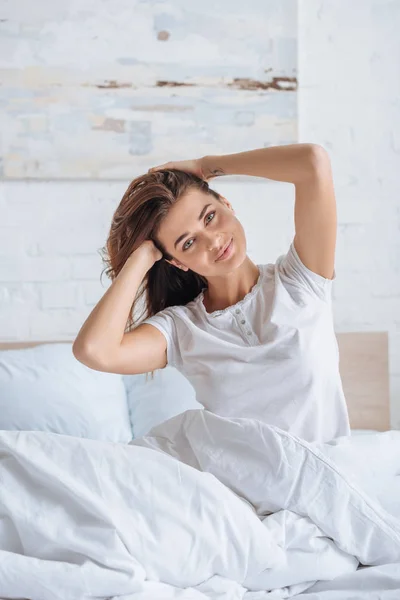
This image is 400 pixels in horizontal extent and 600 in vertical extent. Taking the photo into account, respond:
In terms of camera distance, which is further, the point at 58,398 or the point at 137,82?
the point at 137,82

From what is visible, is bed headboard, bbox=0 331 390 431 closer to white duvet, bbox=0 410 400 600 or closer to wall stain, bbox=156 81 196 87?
wall stain, bbox=156 81 196 87

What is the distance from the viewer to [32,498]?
1256mm

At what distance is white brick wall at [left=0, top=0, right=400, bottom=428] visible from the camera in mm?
2750

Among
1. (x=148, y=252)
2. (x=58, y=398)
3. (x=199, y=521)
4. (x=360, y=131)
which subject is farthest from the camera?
(x=360, y=131)

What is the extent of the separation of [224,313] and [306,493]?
0.51 meters

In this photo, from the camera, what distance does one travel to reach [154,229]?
1721 millimetres

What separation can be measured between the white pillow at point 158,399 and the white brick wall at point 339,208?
1.53 ft

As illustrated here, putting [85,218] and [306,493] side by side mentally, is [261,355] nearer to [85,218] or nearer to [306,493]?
[306,493]

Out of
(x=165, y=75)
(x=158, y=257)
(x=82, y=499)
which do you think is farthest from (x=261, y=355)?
(x=165, y=75)

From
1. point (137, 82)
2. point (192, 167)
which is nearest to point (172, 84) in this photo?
point (137, 82)

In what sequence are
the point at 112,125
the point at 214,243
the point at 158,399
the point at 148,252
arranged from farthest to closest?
the point at 112,125, the point at 158,399, the point at 148,252, the point at 214,243

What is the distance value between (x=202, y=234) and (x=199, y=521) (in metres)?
0.64

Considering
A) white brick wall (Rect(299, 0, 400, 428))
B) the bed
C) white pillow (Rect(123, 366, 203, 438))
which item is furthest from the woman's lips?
white brick wall (Rect(299, 0, 400, 428))

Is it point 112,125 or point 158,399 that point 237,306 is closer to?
point 158,399
